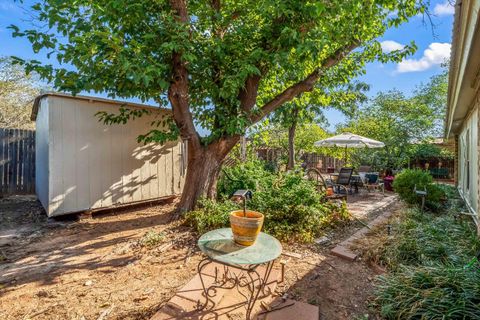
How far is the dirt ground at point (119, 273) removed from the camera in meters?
2.30

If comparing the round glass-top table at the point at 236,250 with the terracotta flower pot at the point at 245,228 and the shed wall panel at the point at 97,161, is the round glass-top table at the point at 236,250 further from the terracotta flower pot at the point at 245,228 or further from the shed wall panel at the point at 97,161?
the shed wall panel at the point at 97,161

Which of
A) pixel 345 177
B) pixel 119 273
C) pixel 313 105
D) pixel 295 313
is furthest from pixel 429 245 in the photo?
pixel 313 105

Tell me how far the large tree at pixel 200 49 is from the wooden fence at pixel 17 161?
191 inches

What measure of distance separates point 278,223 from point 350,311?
1.83 m

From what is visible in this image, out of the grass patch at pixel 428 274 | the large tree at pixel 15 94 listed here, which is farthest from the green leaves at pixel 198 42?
the large tree at pixel 15 94

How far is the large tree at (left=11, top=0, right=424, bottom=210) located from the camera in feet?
11.9

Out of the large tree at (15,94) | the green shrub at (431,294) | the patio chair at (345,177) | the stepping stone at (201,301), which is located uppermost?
the large tree at (15,94)

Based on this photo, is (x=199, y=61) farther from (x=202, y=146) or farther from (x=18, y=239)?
(x=18, y=239)

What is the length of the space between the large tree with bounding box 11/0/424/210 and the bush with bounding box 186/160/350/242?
0.64 m

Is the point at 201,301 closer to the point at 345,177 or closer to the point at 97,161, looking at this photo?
the point at 97,161

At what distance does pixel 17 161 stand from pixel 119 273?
6.64 m

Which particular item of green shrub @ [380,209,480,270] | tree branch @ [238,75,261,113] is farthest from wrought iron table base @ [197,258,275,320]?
tree branch @ [238,75,261,113]

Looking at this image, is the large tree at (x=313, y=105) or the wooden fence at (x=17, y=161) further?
the wooden fence at (x=17, y=161)

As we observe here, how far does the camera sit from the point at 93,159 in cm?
524
